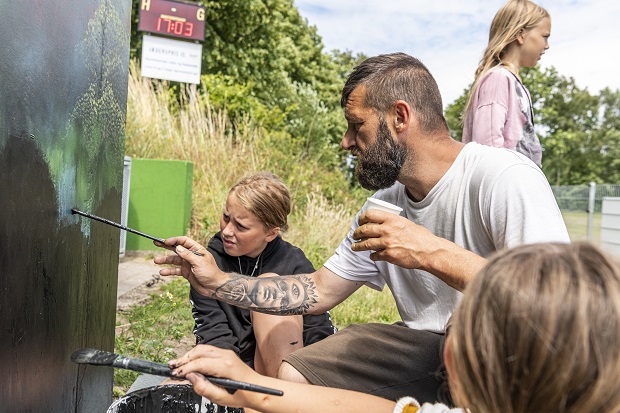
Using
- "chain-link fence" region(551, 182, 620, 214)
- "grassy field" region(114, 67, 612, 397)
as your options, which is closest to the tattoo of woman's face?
"grassy field" region(114, 67, 612, 397)

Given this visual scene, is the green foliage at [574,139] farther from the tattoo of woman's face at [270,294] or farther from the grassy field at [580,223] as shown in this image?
the tattoo of woman's face at [270,294]

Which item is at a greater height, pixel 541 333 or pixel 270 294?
pixel 541 333

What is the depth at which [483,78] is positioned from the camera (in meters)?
3.45

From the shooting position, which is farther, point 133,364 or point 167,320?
point 167,320

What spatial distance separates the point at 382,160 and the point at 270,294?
0.64m

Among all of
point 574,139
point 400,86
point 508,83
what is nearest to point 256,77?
point 508,83

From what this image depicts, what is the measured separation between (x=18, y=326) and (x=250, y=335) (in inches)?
51.9

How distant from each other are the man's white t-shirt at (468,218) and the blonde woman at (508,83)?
42.2 inches

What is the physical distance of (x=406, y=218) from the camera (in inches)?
80.6

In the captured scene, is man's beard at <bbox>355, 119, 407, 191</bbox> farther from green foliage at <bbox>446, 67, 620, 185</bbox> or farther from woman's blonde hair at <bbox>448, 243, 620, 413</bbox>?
green foliage at <bbox>446, 67, 620, 185</bbox>

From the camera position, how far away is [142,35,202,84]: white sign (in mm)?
10750

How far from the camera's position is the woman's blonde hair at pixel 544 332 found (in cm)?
108

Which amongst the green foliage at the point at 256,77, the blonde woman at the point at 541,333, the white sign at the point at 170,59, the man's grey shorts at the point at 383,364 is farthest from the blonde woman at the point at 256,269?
the white sign at the point at 170,59

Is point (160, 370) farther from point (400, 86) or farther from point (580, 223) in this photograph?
point (580, 223)
